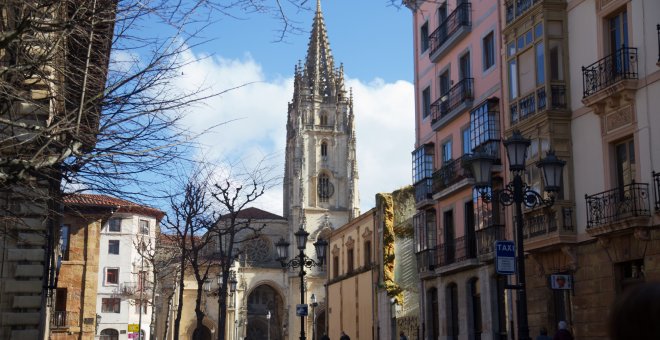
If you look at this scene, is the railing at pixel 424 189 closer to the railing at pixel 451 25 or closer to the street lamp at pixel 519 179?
the railing at pixel 451 25

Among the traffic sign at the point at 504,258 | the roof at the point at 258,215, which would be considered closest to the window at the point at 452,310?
the traffic sign at the point at 504,258

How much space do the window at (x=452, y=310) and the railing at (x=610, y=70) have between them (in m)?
10.3

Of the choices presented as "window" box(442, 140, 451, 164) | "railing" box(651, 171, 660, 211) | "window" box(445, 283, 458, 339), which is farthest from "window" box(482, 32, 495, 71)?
"railing" box(651, 171, 660, 211)

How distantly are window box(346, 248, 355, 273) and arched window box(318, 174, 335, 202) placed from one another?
5772 cm

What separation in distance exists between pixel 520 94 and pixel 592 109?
10.1 ft

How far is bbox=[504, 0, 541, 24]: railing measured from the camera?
23.5 m

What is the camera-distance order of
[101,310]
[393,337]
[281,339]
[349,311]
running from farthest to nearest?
[281,339], [101,310], [349,311], [393,337]

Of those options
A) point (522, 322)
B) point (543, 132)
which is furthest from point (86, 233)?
point (522, 322)

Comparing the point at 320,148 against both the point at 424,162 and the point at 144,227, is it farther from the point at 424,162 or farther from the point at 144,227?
the point at 424,162

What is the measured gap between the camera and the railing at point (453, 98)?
28688 millimetres

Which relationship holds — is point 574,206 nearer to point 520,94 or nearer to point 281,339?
point 520,94

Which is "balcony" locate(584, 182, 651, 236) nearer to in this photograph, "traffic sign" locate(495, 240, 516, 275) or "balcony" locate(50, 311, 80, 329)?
"traffic sign" locate(495, 240, 516, 275)

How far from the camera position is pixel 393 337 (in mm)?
39844

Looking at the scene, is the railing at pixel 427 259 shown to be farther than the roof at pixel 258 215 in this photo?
No
